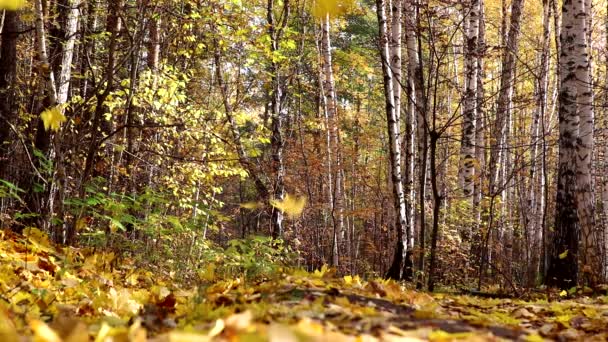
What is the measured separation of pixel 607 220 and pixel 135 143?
10910 mm

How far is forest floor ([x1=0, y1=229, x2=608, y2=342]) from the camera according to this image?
A: 1.34 metres

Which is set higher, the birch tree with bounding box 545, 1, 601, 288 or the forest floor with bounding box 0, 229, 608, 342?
the birch tree with bounding box 545, 1, 601, 288

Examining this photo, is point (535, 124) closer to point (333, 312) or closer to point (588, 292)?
point (588, 292)

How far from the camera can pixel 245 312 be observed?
1.62 meters

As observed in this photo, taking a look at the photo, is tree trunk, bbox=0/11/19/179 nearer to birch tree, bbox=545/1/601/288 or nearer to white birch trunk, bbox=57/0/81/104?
white birch trunk, bbox=57/0/81/104

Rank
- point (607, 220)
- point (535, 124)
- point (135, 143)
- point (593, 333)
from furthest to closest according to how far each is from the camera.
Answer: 1. point (535, 124)
2. point (607, 220)
3. point (135, 143)
4. point (593, 333)

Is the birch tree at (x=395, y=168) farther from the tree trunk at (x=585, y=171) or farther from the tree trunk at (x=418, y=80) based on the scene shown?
the tree trunk at (x=585, y=171)

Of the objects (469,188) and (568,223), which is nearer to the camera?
(568,223)

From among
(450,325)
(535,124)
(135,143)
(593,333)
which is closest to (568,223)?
(593,333)

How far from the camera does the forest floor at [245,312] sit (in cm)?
134

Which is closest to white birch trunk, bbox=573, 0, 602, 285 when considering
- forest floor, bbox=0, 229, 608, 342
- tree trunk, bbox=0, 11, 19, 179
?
forest floor, bbox=0, 229, 608, 342

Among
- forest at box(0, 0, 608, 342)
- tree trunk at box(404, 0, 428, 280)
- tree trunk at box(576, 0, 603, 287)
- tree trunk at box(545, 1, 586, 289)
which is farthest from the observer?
tree trunk at box(545, 1, 586, 289)

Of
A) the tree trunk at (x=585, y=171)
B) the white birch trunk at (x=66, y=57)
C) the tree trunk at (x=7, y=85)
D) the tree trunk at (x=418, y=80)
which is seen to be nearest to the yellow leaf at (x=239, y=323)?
the tree trunk at (x=418, y=80)

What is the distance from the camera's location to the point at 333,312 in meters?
1.95
